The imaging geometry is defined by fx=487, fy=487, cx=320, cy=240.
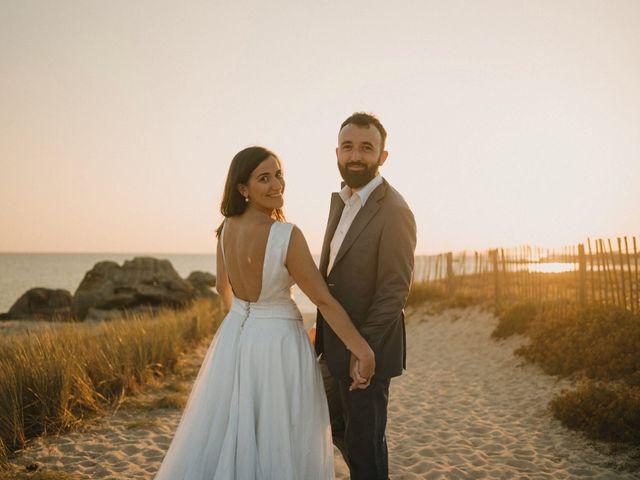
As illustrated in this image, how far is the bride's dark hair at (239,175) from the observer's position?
114 inches

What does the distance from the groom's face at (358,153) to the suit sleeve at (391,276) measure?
0.34m

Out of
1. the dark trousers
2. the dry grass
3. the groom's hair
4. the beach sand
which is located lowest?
the beach sand

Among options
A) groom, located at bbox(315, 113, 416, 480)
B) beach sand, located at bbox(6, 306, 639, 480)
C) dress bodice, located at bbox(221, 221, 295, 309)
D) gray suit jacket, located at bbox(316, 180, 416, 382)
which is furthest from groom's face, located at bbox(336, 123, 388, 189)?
beach sand, located at bbox(6, 306, 639, 480)

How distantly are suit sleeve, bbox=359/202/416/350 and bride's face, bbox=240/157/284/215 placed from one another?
2.22 ft

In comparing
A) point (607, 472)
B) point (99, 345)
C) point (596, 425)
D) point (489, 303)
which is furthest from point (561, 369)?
point (99, 345)

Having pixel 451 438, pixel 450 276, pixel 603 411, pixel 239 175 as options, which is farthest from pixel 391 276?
pixel 450 276

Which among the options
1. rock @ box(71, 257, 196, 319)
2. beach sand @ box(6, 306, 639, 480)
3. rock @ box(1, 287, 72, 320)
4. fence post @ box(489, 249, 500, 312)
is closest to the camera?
beach sand @ box(6, 306, 639, 480)

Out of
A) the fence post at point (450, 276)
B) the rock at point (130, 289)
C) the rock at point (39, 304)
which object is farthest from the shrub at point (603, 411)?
the rock at point (39, 304)

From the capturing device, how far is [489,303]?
14.2 meters

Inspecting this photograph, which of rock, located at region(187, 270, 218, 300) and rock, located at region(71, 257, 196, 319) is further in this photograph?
rock, located at region(187, 270, 218, 300)

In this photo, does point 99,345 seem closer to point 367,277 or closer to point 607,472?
point 367,277

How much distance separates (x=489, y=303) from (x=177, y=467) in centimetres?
1281

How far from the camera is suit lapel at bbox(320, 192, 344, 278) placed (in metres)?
3.25

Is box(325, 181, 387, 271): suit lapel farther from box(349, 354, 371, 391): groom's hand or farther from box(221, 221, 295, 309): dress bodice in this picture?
box(349, 354, 371, 391): groom's hand
